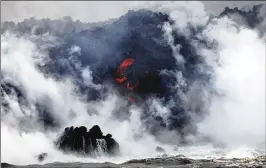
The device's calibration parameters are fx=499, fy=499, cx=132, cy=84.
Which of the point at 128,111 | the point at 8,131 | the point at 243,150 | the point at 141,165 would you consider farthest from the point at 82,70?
the point at 141,165

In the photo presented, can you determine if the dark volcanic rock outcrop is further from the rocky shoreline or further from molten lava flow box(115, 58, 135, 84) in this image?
molten lava flow box(115, 58, 135, 84)

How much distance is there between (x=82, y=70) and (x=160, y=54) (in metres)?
24.8

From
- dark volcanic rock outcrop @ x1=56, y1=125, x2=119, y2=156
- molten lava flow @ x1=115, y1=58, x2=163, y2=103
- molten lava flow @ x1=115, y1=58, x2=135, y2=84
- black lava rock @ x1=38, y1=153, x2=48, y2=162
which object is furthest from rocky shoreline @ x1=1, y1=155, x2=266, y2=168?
molten lava flow @ x1=115, y1=58, x2=135, y2=84

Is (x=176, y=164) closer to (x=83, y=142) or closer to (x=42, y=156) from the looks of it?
(x=83, y=142)

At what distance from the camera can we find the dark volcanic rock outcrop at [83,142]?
97688 mm

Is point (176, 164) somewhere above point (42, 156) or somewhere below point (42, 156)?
below

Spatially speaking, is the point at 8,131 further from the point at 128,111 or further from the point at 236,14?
the point at 236,14

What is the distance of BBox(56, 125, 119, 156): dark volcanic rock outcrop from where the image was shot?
97688mm

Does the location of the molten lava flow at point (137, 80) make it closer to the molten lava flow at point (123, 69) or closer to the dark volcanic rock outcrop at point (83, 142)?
the molten lava flow at point (123, 69)

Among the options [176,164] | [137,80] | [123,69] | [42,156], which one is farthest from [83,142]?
[123,69]

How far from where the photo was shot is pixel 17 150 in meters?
91.7

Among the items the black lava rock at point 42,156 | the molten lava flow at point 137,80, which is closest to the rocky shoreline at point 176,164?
the black lava rock at point 42,156

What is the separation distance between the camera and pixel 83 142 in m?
97.7

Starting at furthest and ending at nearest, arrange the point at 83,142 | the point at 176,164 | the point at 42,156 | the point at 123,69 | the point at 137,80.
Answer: the point at 123,69 → the point at 137,80 → the point at 83,142 → the point at 42,156 → the point at 176,164
